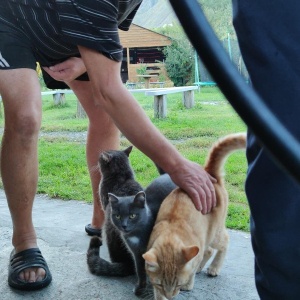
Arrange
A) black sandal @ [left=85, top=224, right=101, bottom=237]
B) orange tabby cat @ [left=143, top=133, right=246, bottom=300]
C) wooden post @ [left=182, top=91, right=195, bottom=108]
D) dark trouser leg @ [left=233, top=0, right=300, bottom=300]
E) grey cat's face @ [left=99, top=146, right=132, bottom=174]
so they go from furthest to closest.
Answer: wooden post @ [left=182, top=91, right=195, bottom=108] → black sandal @ [left=85, top=224, right=101, bottom=237] → grey cat's face @ [left=99, top=146, right=132, bottom=174] → orange tabby cat @ [left=143, top=133, right=246, bottom=300] → dark trouser leg @ [left=233, top=0, right=300, bottom=300]

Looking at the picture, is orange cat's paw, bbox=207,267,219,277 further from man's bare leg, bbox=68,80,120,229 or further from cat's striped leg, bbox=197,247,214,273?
man's bare leg, bbox=68,80,120,229

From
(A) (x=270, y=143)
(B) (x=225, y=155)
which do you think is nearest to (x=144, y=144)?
(B) (x=225, y=155)

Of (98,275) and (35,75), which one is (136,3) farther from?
(98,275)

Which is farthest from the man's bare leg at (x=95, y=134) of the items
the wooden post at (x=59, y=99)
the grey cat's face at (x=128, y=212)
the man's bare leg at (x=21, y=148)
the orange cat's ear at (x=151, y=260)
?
the wooden post at (x=59, y=99)

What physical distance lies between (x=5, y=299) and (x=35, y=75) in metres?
0.87

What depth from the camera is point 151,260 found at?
6.04 ft

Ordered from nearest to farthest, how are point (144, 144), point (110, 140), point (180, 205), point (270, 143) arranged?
point (270, 143)
point (144, 144)
point (180, 205)
point (110, 140)

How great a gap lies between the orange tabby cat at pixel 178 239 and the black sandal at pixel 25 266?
0.45 metres

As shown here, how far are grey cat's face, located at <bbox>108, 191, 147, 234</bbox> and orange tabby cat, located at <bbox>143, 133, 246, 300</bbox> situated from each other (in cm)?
8

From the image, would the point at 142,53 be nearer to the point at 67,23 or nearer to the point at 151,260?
the point at 67,23

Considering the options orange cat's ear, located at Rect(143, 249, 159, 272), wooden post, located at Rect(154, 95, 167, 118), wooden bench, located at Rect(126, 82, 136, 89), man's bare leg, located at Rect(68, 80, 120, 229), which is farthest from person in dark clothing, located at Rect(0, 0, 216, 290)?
wooden bench, located at Rect(126, 82, 136, 89)

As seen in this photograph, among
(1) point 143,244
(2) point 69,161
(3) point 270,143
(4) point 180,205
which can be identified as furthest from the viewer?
(2) point 69,161

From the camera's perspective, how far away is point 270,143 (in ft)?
2.08

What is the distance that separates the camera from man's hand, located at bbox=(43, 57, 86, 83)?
2.22 m
